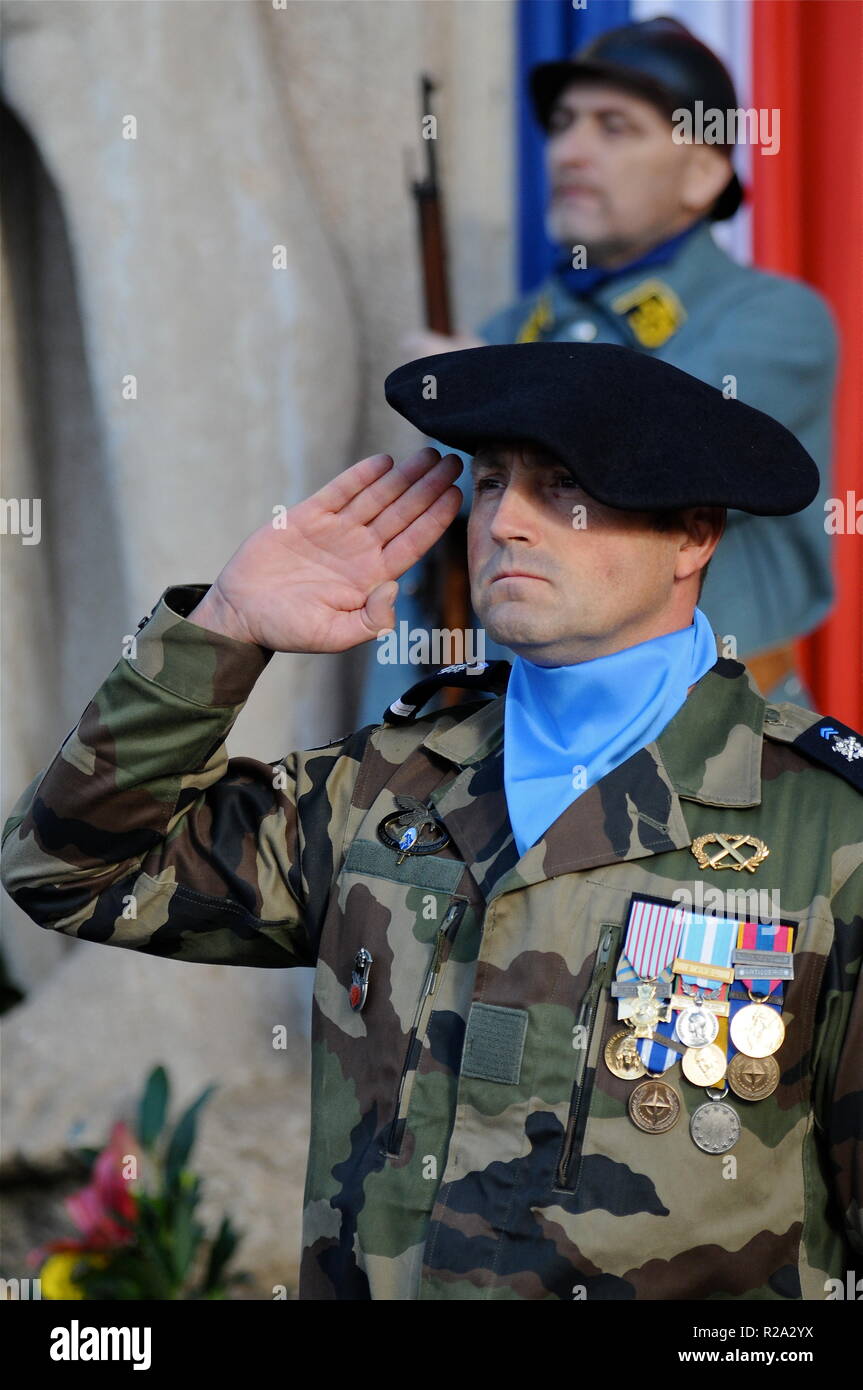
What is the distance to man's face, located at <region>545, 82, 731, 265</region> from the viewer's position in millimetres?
2730

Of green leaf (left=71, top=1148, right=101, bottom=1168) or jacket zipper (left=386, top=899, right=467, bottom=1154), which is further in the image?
green leaf (left=71, top=1148, right=101, bottom=1168)

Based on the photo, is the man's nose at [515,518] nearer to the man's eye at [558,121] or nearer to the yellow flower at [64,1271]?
the man's eye at [558,121]

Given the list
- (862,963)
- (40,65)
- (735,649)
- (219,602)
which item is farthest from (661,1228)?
(40,65)

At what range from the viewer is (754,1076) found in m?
1.35

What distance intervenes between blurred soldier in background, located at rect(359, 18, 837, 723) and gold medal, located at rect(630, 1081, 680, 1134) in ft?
4.71

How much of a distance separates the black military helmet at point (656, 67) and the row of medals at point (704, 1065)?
6.06 ft

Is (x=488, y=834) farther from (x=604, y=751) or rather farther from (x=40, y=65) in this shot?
(x=40, y=65)

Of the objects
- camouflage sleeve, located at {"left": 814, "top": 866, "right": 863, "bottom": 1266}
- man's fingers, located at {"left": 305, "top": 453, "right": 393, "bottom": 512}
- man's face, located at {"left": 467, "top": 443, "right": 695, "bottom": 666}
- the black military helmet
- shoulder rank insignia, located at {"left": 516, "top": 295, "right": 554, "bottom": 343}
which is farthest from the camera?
shoulder rank insignia, located at {"left": 516, "top": 295, "right": 554, "bottom": 343}

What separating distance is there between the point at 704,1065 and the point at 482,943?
21 cm

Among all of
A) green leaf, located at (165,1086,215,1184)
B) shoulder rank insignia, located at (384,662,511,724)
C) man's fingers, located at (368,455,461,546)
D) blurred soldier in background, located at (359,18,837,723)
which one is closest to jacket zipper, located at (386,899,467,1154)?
shoulder rank insignia, located at (384,662,511,724)

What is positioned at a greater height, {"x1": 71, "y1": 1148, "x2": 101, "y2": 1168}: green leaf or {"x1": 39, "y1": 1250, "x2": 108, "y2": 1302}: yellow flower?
{"x1": 71, "y1": 1148, "x2": 101, "y2": 1168}: green leaf

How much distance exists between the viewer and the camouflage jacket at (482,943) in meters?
1.34

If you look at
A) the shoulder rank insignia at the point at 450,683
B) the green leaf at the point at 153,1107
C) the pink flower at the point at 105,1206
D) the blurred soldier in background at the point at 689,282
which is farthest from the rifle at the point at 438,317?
the shoulder rank insignia at the point at 450,683

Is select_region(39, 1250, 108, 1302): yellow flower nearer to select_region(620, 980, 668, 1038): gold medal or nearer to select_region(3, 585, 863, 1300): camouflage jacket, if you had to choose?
select_region(3, 585, 863, 1300): camouflage jacket
